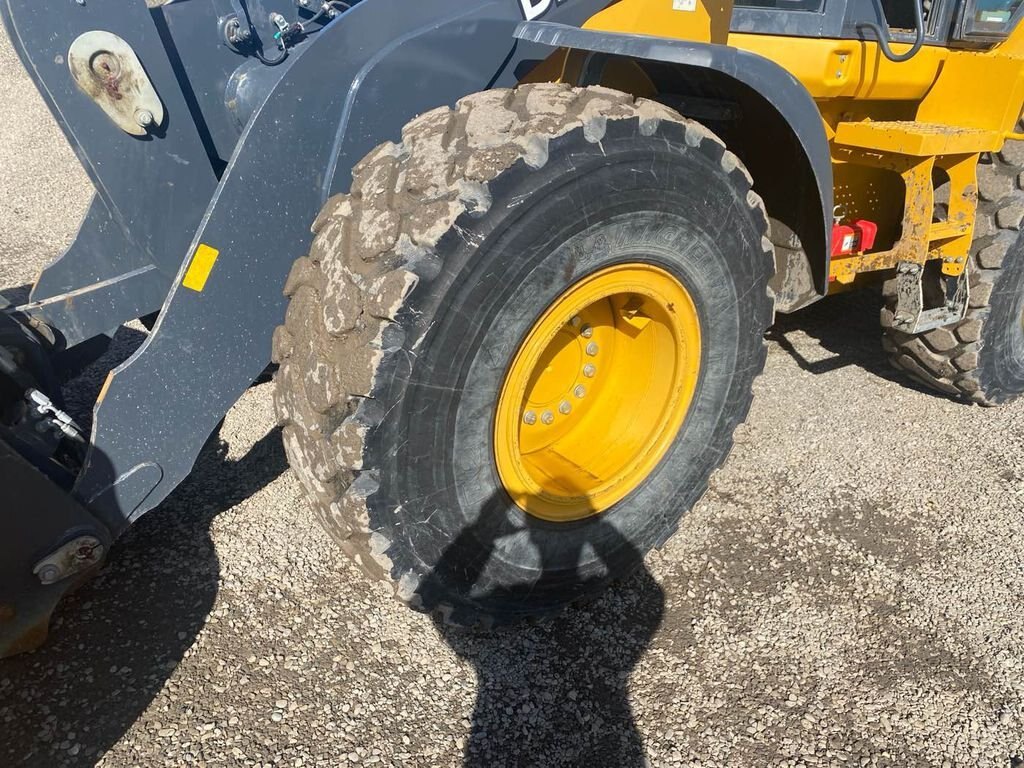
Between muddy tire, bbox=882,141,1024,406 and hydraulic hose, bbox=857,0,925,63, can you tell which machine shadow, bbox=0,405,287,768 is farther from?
muddy tire, bbox=882,141,1024,406

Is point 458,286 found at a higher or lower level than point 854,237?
higher

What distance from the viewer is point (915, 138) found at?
2.70 m

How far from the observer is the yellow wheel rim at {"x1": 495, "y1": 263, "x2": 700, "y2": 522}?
7.81ft

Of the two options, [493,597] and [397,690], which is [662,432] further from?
[397,690]

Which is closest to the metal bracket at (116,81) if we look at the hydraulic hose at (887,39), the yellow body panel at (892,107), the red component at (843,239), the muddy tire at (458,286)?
the muddy tire at (458,286)

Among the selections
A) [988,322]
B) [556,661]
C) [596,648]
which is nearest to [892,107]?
[988,322]

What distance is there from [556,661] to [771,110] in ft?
6.13

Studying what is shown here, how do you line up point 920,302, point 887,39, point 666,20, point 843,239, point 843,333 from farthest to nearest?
point 843,333 → point 843,239 → point 920,302 → point 887,39 → point 666,20

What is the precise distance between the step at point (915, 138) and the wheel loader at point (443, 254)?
0.04 ft

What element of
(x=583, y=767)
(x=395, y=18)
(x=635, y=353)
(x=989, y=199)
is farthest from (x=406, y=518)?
(x=989, y=199)

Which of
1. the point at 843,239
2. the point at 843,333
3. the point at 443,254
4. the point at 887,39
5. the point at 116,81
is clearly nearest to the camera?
the point at 443,254

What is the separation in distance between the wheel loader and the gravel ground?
243 mm

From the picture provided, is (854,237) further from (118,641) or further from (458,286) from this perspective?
(118,641)

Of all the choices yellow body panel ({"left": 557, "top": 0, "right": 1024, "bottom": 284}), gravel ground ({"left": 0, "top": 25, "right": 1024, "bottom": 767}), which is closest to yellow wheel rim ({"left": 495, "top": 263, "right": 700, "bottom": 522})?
gravel ground ({"left": 0, "top": 25, "right": 1024, "bottom": 767})
